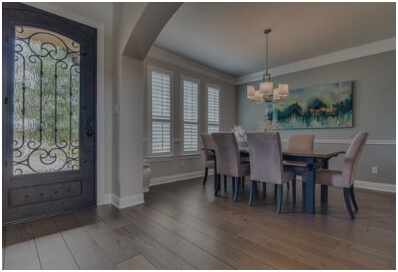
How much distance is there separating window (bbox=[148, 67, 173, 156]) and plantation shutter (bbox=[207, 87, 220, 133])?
1.16m

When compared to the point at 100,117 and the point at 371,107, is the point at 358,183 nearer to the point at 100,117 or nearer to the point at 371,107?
the point at 371,107

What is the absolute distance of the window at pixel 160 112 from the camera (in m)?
4.09

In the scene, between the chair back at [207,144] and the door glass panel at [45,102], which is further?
the chair back at [207,144]

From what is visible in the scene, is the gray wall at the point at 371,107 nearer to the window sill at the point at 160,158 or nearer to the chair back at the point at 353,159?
the chair back at the point at 353,159

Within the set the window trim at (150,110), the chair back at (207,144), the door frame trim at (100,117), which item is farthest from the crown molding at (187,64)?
the chair back at (207,144)

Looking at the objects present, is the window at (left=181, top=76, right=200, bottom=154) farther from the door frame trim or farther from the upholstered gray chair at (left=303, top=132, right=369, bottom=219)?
the upholstered gray chair at (left=303, top=132, right=369, bottom=219)

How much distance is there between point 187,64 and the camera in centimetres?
467

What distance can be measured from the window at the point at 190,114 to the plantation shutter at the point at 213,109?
1.30ft

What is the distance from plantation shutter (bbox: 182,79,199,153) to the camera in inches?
185

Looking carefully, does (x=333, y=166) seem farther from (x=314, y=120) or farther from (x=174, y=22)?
(x=174, y=22)

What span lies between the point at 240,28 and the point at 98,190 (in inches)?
119

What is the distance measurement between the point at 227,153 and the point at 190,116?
1.82 meters

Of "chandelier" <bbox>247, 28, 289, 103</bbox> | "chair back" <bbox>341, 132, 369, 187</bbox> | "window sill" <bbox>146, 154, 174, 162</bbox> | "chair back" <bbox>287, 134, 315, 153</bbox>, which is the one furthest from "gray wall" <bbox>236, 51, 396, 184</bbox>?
"window sill" <bbox>146, 154, 174, 162</bbox>

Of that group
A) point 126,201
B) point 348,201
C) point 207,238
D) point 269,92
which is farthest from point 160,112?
point 348,201
